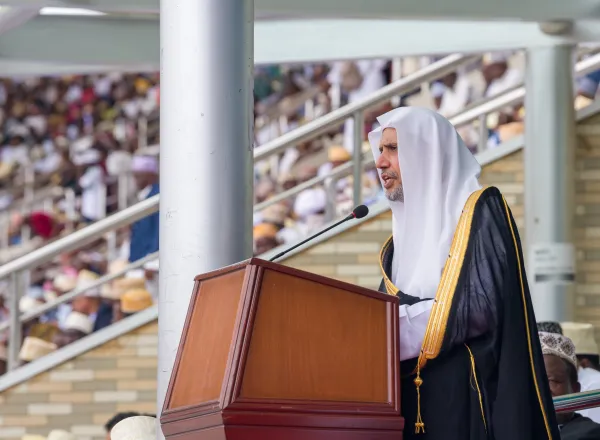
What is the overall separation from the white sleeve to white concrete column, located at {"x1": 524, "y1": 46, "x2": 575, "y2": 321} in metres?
5.33

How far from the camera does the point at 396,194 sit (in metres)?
4.38

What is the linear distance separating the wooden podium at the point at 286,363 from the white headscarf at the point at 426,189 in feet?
1.27

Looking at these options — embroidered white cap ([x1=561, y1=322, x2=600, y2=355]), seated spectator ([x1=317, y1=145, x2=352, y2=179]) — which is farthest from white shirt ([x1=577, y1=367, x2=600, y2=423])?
seated spectator ([x1=317, y1=145, x2=352, y2=179])

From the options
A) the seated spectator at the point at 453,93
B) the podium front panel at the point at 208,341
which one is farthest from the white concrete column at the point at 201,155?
the seated spectator at the point at 453,93

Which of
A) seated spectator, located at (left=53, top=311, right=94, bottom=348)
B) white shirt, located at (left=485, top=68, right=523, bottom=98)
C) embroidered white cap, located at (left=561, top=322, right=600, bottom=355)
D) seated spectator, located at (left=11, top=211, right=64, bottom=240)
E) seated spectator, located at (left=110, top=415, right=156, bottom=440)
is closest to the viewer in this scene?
seated spectator, located at (left=110, top=415, right=156, bottom=440)

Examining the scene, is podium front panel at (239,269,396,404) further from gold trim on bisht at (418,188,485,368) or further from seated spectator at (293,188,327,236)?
seated spectator at (293,188,327,236)

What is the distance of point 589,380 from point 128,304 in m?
4.27

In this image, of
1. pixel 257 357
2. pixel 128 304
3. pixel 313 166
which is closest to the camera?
pixel 257 357

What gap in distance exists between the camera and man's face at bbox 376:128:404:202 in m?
4.37

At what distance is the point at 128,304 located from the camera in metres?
10.6

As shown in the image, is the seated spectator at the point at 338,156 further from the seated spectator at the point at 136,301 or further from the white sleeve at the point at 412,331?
the white sleeve at the point at 412,331

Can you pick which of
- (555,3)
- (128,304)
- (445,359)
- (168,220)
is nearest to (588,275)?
(555,3)

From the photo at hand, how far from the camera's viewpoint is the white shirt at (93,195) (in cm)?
1593

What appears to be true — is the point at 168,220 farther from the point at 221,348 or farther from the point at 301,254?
the point at 301,254
